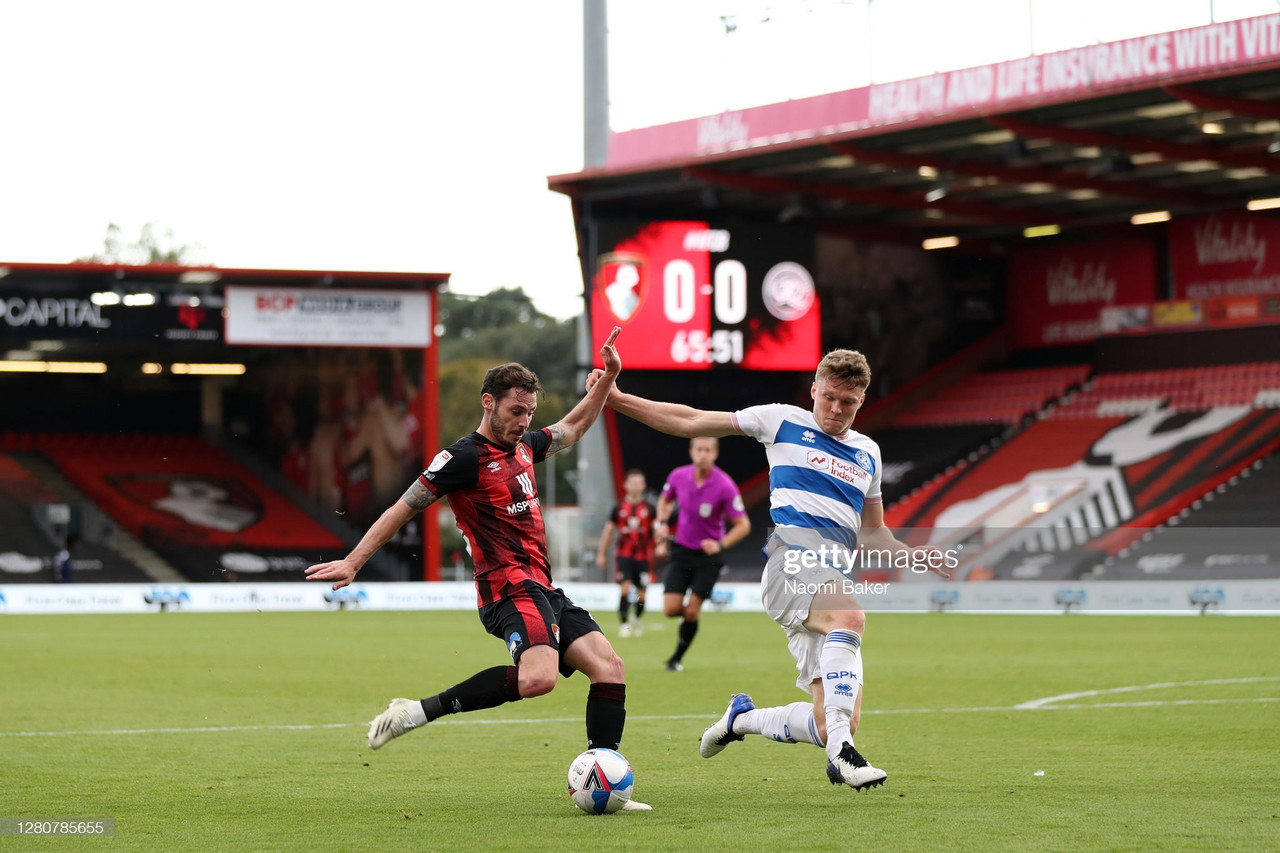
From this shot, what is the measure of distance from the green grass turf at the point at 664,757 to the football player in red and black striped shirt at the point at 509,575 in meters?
0.46

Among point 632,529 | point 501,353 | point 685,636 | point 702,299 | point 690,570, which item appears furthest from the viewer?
point 501,353

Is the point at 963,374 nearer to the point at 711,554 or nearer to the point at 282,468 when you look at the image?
the point at 282,468

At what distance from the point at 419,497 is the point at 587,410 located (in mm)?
1045

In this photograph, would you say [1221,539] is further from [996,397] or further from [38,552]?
[38,552]

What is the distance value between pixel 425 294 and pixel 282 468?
8.99 metres

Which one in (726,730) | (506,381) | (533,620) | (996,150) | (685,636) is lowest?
(685,636)

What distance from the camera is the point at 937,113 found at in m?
30.2

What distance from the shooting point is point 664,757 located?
8547 mm

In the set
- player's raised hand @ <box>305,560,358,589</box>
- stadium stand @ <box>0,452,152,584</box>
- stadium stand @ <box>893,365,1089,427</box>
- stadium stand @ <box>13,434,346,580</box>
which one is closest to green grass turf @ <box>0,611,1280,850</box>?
player's raised hand @ <box>305,560,358,589</box>

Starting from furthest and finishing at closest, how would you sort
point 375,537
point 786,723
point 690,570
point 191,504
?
point 191,504 < point 690,570 < point 786,723 < point 375,537

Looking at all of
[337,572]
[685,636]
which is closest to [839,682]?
[337,572]

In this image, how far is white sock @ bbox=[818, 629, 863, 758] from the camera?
6.79m

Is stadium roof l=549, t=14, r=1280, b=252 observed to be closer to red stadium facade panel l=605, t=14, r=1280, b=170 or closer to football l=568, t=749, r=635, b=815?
red stadium facade panel l=605, t=14, r=1280, b=170

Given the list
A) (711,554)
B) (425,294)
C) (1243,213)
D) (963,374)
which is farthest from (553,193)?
(711,554)
